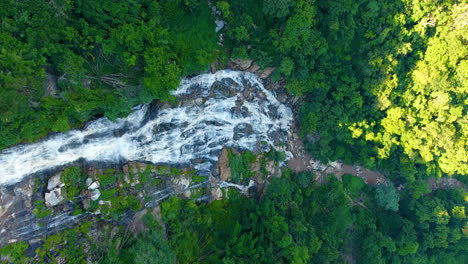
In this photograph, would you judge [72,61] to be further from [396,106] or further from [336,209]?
[396,106]

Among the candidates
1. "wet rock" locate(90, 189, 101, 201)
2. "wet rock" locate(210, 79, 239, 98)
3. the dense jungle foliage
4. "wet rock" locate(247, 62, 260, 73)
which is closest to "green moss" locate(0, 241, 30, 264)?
the dense jungle foliage

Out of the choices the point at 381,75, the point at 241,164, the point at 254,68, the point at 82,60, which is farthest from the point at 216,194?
the point at 381,75

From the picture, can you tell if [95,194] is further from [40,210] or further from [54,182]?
[40,210]

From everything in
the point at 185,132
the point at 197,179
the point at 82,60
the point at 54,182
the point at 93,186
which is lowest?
the point at 197,179

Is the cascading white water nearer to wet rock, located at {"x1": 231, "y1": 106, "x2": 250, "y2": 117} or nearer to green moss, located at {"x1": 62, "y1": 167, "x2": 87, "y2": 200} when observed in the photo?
wet rock, located at {"x1": 231, "y1": 106, "x2": 250, "y2": 117}

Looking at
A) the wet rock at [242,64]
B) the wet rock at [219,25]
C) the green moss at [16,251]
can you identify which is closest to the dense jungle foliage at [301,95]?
the green moss at [16,251]

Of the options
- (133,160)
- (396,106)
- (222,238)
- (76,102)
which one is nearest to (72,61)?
(76,102)
